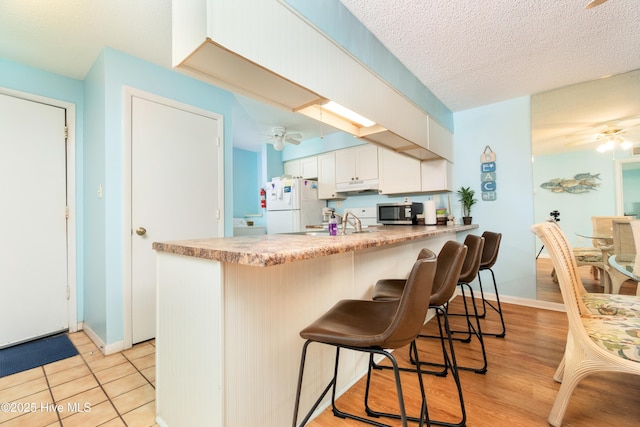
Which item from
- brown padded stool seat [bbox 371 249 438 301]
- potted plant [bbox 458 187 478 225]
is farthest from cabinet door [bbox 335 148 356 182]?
brown padded stool seat [bbox 371 249 438 301]

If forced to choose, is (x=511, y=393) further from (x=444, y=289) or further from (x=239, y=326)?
(x=239, y=326)

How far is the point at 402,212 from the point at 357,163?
3.66 feet

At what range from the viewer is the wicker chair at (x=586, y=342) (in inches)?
45.4

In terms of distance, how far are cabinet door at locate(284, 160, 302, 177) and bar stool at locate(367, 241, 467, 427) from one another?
352cm

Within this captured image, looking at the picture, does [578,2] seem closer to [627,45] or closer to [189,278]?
[627,45]

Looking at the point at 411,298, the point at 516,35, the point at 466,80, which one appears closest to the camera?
the point at 411,298

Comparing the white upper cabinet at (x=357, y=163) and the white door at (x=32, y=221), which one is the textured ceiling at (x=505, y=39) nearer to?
the white upper cabinet at (x=357, y=163)

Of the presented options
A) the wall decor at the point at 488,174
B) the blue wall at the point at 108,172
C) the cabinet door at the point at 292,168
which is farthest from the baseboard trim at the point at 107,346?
the wall decor at the point at 488,174

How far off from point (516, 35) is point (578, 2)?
1.21 feet

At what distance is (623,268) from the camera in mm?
1419

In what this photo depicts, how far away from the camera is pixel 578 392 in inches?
62.6

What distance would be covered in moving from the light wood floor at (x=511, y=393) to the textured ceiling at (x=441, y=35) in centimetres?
240

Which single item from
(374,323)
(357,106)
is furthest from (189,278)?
(357,106)

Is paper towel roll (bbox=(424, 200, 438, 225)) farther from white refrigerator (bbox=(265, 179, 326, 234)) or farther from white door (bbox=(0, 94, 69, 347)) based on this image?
white door (bbox=(0, 94, 69, 347))
